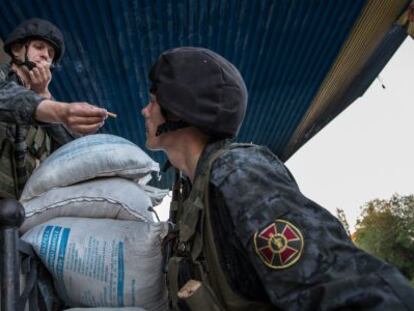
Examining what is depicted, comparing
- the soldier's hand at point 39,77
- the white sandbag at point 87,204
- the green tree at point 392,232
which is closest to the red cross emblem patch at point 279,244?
the white sandbag at point 87,204

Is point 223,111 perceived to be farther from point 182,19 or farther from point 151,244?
point 182,19

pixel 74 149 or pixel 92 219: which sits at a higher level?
pixel 74 149

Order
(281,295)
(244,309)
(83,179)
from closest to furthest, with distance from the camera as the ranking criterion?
(281,295)
(244,309)
(83,179)

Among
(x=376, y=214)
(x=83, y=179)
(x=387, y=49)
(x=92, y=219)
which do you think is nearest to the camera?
(x=92, y=219)

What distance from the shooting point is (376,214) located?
97.1ft

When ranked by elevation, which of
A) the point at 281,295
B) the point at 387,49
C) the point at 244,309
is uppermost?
the point at 281,295

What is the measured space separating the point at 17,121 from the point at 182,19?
2.45 metres

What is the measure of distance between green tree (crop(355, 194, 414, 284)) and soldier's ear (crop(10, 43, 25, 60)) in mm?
25871

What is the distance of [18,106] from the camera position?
175 centimetres

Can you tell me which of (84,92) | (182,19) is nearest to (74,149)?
(182,19)

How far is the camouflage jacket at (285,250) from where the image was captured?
1114mm

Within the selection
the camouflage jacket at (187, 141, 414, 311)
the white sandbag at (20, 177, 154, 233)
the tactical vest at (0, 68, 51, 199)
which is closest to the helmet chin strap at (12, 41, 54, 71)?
the tactical vest at (0, 68, 51, 199)

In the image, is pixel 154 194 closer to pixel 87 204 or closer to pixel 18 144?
pixel 87 204

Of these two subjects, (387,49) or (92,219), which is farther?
(387,49)
